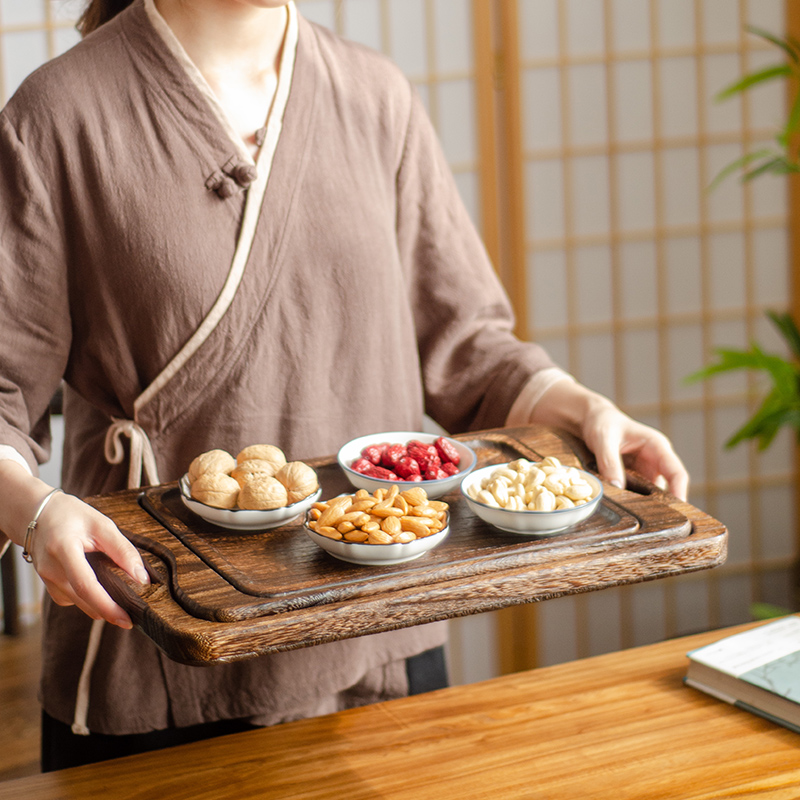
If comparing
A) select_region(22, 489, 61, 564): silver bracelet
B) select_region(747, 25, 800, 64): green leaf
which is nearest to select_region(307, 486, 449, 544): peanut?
select_region(22, 489, 61, 564): silver bracelet

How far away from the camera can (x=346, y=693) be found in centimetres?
140

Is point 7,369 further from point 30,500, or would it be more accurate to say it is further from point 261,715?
point 261,715

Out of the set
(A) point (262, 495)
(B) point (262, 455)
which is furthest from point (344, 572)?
(B) point (262, 455)

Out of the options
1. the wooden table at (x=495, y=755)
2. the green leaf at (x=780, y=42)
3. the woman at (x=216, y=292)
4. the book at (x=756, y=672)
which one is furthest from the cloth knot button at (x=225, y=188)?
the green leaf at (x=780, y=42)

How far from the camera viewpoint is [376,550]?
2.88 feet

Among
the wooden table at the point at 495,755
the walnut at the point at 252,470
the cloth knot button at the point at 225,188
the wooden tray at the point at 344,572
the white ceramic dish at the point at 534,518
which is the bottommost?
the wooden table at the point at 495,755

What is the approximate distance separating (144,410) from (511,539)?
1.74 feet

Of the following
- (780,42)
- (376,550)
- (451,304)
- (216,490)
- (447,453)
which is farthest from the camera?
(780,42)

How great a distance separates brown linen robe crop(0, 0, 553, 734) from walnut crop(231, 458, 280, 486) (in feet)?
0.77

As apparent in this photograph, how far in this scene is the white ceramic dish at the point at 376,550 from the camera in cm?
88

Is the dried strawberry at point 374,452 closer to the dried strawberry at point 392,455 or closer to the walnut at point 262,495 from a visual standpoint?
the dried strawberry at point 392,455

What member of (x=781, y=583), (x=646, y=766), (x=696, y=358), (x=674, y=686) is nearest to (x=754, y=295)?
(x=696, y=358)

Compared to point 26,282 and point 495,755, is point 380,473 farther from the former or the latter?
point 26,282

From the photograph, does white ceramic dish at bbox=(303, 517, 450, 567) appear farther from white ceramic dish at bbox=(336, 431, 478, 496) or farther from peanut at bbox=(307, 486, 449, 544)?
white ceramic dish at bbox=(336, 431, 478, 496)
